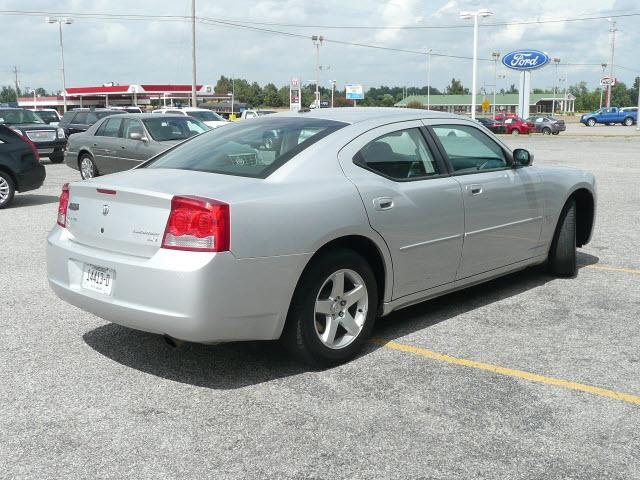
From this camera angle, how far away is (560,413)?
3.78 m

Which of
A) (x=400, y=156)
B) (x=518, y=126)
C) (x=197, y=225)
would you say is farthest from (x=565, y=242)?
(x=518, y=126)

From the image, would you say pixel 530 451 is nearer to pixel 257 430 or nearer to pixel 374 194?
pixel 257 430

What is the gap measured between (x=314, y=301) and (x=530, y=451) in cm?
147

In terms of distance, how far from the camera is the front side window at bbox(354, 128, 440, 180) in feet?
15.6

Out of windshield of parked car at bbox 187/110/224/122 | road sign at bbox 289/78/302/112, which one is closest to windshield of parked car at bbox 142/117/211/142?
windshield of parked car at bbox 187/110/224/122

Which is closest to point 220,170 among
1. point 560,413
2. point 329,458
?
point 329,458

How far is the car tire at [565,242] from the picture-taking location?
6516 millimetres

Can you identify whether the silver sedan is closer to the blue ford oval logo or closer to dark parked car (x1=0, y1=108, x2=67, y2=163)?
dark parked car (x1=0, y1=108, x2=67, y2=163)

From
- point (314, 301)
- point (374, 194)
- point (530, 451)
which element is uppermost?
point (374, 194)

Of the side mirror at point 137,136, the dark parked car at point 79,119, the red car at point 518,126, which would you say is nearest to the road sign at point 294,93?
the red car at point 518,126

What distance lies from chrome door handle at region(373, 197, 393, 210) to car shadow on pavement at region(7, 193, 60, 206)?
9146 millimetres

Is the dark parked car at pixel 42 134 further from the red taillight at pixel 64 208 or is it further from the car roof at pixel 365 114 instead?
the car roof at pixel 365 114

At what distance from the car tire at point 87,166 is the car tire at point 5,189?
3.82 meters

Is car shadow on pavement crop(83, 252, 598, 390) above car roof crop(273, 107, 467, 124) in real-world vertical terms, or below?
below
